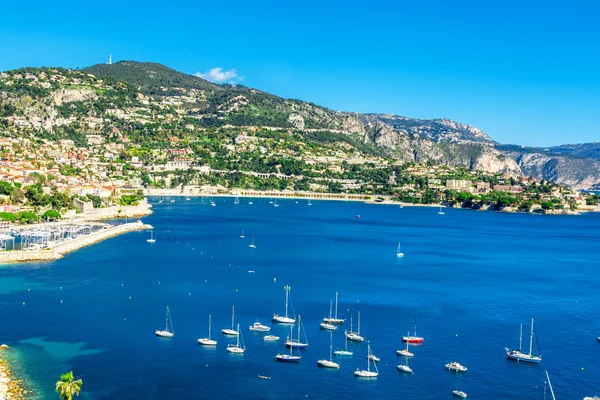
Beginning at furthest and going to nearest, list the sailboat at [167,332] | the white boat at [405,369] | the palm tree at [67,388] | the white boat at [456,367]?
the sailboat at [167,332], the white boat at [456,367], the white boat at [405,369], the palm tree at [67,388]

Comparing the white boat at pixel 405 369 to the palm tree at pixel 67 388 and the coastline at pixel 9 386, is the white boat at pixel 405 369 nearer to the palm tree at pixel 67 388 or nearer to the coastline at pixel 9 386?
the palm tree at pixel 67 388

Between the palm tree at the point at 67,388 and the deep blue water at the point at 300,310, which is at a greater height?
the palm tree at the point at 67,388

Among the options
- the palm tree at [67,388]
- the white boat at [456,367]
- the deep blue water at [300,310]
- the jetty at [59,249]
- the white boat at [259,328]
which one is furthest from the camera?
the jetty at [59,249]

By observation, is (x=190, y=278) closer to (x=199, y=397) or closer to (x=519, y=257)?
(x=199, y=397)

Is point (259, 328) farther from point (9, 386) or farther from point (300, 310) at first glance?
point (9, 386)

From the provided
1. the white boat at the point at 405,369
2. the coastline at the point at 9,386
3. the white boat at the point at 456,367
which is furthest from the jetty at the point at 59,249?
the white boat at the point at 456,367

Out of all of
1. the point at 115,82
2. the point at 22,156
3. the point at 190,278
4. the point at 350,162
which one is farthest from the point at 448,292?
the point at 115,82
